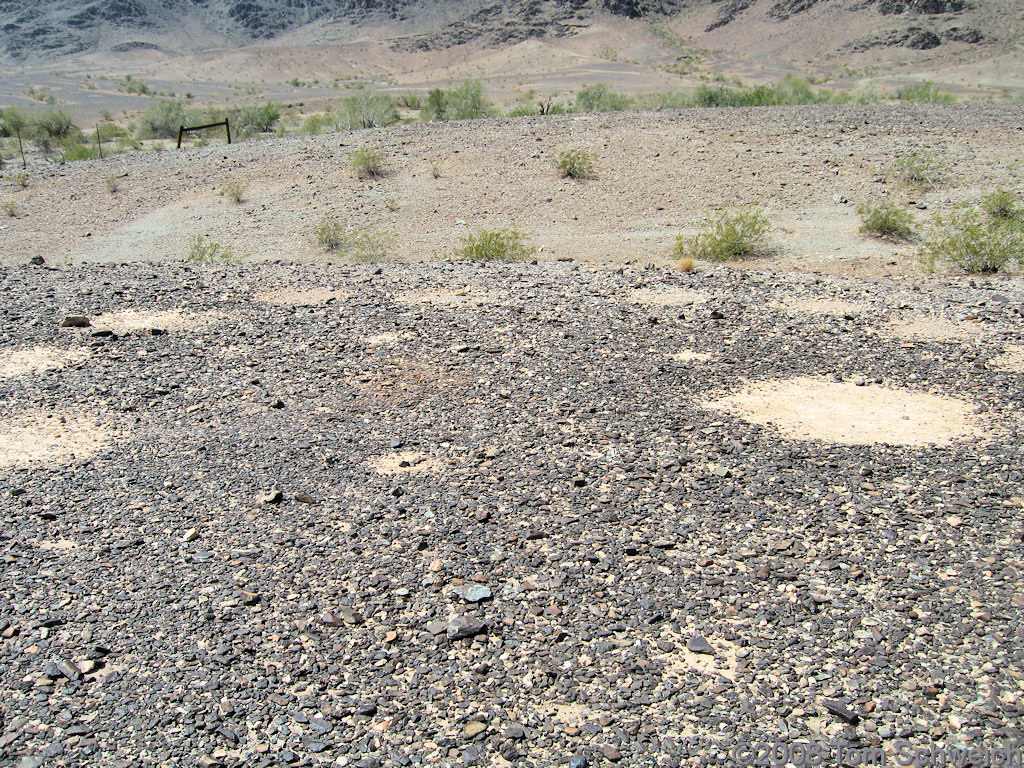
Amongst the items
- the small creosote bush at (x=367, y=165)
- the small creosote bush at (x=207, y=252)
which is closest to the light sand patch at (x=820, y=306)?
the small creosote bush at (x=207, y=252)

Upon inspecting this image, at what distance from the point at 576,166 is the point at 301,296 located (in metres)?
11.8

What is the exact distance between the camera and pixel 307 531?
480cm

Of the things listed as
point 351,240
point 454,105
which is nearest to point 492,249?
point 351,240

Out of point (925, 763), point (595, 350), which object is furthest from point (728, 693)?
point (595, 350)

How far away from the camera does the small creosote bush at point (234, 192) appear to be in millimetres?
20203

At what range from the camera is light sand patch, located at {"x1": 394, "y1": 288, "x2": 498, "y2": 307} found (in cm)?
924

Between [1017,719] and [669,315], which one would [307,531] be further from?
[669,315]

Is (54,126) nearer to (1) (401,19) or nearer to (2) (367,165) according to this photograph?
(2) (367,165)

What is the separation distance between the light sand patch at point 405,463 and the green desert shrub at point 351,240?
10.6 metres

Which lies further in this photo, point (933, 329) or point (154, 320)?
point (154, 320)

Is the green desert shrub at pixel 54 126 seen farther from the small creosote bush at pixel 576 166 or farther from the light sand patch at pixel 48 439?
the light sand patch at pixel 48 439

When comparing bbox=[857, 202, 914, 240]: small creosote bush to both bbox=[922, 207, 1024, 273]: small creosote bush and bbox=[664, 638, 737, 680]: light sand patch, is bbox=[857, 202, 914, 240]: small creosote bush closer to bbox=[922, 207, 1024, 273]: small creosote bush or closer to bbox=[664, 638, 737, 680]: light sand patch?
bbox=[922, 207, 1024, 273]: small creosote bush

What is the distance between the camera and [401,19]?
109625 mm


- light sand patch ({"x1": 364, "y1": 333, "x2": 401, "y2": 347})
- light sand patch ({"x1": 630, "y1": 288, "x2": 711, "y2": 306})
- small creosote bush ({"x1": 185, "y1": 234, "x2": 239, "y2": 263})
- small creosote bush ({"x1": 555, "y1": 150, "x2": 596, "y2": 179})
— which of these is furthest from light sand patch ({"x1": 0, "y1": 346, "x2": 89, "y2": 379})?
small creosote bush ({"x1": 555, "y1": 150, "x2": 596, "y2": 179})
